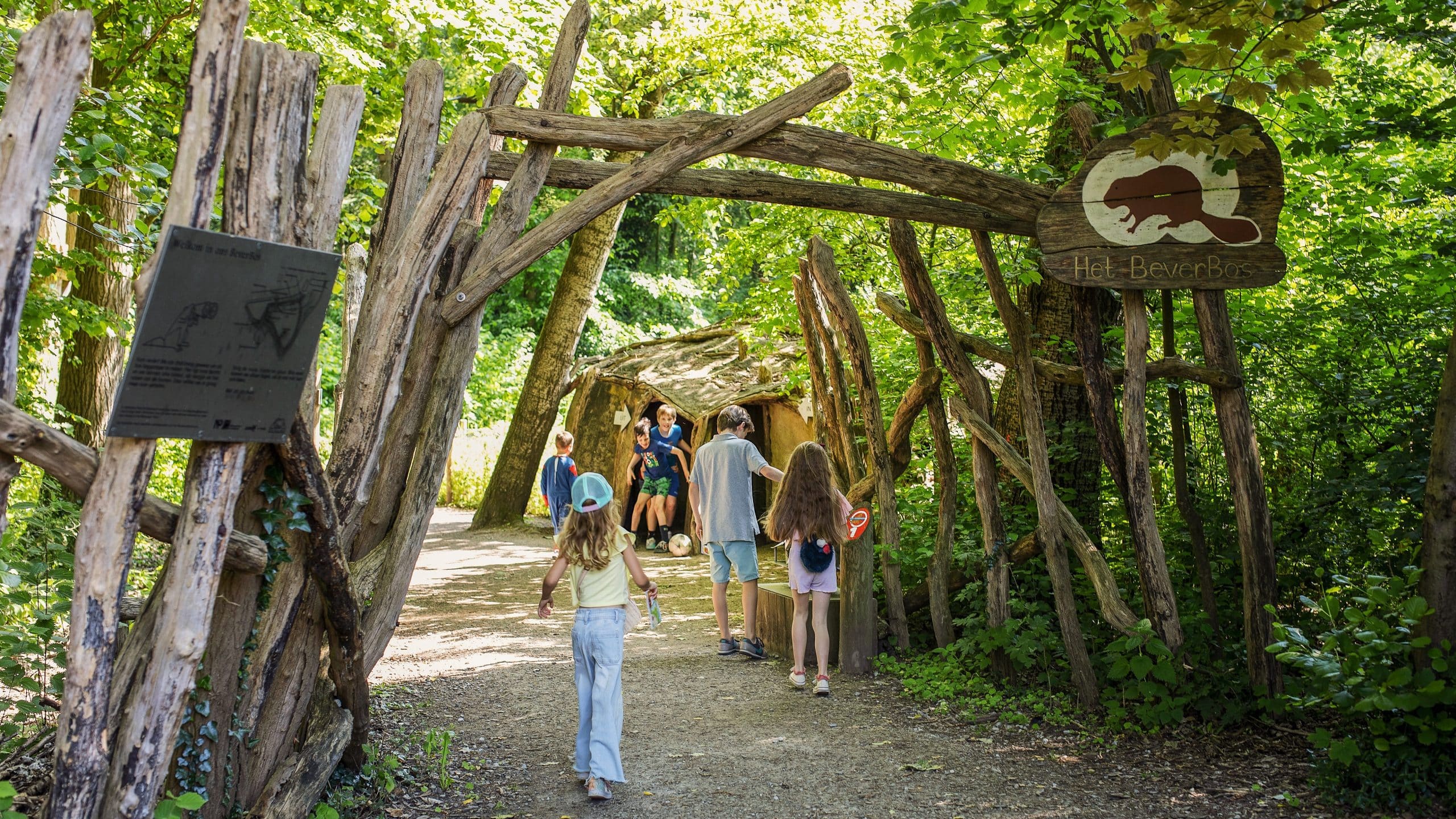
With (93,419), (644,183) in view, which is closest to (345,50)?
(93,419)

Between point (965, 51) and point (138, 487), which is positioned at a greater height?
point (965, 51)

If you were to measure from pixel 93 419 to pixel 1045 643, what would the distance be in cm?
829

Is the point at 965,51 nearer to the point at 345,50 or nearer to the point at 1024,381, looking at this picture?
the point at 1024,381

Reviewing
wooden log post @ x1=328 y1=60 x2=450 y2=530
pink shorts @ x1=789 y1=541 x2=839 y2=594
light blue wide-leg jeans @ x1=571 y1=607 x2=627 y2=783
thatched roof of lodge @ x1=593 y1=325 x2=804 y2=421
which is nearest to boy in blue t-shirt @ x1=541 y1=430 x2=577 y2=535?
thatched roof of lodge @ x1=593 y1=325 x2=804 y2=421

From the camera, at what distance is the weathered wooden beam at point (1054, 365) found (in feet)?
17.8

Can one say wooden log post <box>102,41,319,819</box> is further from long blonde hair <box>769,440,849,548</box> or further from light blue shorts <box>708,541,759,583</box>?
light blue shorts <box>708,541,759,583</box>

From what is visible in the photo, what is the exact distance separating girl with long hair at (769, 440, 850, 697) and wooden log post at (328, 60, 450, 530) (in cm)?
283

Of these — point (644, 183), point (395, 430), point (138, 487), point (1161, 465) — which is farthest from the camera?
point (1161, 465)

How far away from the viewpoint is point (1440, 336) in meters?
5.88

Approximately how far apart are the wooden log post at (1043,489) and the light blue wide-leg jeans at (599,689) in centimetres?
260

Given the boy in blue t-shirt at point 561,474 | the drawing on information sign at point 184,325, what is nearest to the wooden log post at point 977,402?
the drawing on information sign at point 184,325

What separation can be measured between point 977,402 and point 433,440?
3461 mm

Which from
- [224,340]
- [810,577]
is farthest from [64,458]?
[810,577]

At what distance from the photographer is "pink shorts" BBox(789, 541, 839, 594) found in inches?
257
